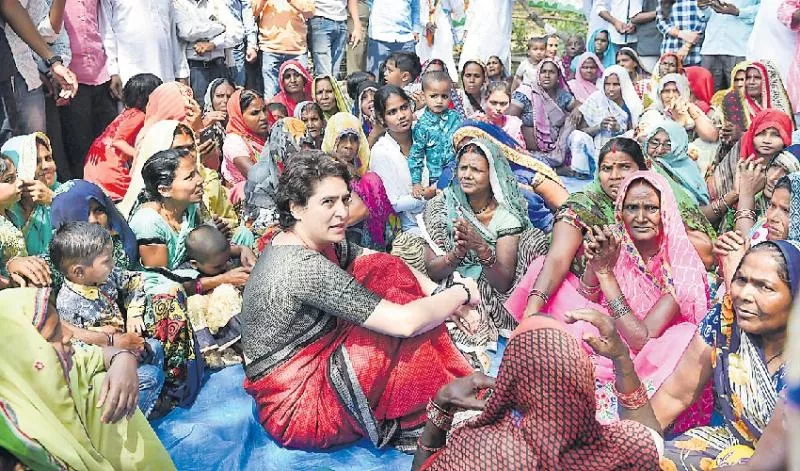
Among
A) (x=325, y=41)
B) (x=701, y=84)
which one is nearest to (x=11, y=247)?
(x=325, y=41)

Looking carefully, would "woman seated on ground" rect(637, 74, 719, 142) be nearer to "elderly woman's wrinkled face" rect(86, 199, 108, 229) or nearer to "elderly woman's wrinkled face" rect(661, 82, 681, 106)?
"elderly woman's wrinkled face" rect(661, 82, 681, 106)

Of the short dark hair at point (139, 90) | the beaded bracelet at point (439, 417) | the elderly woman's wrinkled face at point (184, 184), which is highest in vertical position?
the short dark hair at point (139, 90)

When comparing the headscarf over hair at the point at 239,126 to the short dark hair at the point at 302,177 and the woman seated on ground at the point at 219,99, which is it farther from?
the short dark hair at the point at 302,177

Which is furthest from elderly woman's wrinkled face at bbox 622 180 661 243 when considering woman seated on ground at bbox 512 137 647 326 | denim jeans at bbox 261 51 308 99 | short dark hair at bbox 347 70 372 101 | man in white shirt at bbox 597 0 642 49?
man in white shirt at bbox 597 0 642 49

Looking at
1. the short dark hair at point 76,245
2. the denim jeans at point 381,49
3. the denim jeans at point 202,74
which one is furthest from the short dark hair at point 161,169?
the denim jeans at point 381,49

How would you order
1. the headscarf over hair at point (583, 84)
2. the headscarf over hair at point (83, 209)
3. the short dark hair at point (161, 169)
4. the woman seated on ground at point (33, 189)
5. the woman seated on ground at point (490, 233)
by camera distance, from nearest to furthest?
the headscarf over hair at point (83, 209), the woman seated on ground at point (33, 189), the short dark hair at point (161, 169), the woman seated on ground at point (490, 233), the headscarf over hair at point (583, 84)

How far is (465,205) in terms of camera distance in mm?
4125

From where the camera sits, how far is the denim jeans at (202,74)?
693 cm

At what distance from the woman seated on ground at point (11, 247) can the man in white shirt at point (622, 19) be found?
7.82 meters

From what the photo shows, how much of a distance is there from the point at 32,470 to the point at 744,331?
6.19 ft

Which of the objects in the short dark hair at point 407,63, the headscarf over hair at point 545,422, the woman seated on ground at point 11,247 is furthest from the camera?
the short dark hair at point 407,63

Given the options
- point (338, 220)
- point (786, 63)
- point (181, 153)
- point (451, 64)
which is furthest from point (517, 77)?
point (338, 220)

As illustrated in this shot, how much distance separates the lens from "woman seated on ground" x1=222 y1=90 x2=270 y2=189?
5742 millimetres

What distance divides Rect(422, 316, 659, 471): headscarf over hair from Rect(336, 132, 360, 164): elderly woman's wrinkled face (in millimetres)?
3447
